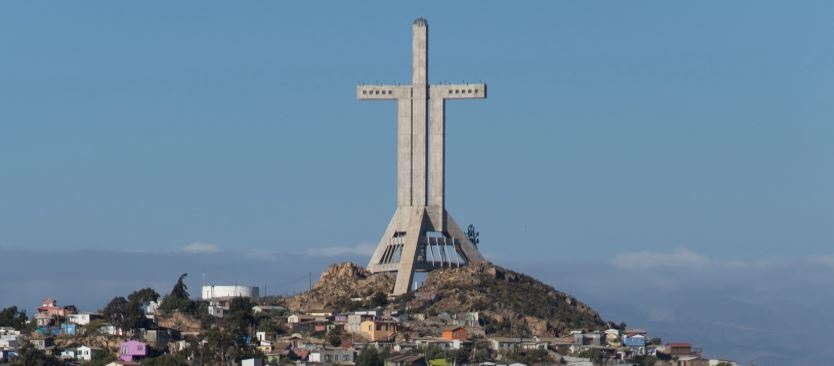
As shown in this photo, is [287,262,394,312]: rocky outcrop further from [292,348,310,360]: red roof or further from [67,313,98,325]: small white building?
[292,348,310,360]: red roof

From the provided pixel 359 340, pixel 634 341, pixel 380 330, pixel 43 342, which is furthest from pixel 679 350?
pixel 43 342

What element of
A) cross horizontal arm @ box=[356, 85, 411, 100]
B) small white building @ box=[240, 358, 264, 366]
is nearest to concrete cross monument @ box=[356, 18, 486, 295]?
cross horizontal arm @ box=[356, 85, 411, 100]

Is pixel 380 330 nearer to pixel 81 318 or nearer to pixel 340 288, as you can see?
pixel 340 288

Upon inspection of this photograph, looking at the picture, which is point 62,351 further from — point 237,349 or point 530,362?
point 530,362

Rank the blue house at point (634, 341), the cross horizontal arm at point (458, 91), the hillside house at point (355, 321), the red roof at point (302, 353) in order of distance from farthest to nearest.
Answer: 1. the cross horizontal arm at point (458, 91)
2. the blue house at point (634, 341)
3. the hillside house at point (355, 321)
4. the red roof at point (302, 353)

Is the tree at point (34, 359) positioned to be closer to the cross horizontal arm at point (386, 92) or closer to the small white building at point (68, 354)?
the small white building at point (68, 354)

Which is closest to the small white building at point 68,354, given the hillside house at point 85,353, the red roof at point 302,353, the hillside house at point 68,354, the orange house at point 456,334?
the hillside house at point 68,354
